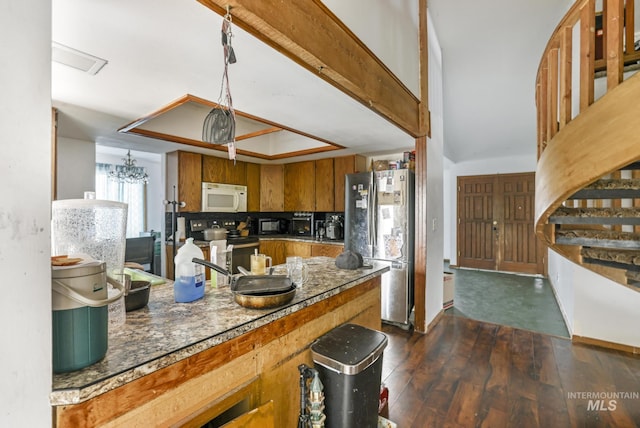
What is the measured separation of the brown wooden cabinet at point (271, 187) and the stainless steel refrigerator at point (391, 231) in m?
1.95

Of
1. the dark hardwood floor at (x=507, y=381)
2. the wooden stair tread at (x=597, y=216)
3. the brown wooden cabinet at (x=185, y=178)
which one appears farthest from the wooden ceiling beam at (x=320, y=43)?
the brown wooden cabinet at (x=185, y=178)

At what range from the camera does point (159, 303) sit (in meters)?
1.33

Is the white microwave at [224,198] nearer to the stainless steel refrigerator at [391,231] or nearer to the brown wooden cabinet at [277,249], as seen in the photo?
the brown wooden cabinet at [277,249]

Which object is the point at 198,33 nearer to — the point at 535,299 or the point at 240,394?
the point at 240,394

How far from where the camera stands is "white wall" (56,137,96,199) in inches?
134

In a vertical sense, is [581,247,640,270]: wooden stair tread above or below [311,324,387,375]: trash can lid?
above

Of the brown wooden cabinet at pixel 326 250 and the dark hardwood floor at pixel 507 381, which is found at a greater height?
the brown wooden cabinet at pixel 326 250

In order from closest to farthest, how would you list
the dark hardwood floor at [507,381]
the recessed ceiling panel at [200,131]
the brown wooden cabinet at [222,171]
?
the dark hardwood floor at [507,381] → the recessed ceiling panel at [200,131] → the brown wooden cabinet at [222,171]

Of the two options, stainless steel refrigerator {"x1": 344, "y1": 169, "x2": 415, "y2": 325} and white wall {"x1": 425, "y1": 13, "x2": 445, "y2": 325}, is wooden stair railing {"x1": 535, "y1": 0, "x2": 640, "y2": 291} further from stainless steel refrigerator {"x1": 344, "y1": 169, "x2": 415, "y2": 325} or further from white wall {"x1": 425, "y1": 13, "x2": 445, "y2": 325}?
stainless steel refrigerator {"x1": 344, "y1": 169, "x2": 415, "y2": 325}

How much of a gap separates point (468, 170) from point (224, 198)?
5.49 meters

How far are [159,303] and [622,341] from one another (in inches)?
158

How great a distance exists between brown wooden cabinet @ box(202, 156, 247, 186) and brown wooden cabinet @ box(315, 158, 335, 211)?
4.16ft

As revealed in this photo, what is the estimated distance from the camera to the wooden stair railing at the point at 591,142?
1204 mm

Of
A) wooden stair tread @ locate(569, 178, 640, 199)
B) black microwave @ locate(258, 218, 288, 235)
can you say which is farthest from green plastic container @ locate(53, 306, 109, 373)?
black microwave @ locate(258, 218, 288, 235)
